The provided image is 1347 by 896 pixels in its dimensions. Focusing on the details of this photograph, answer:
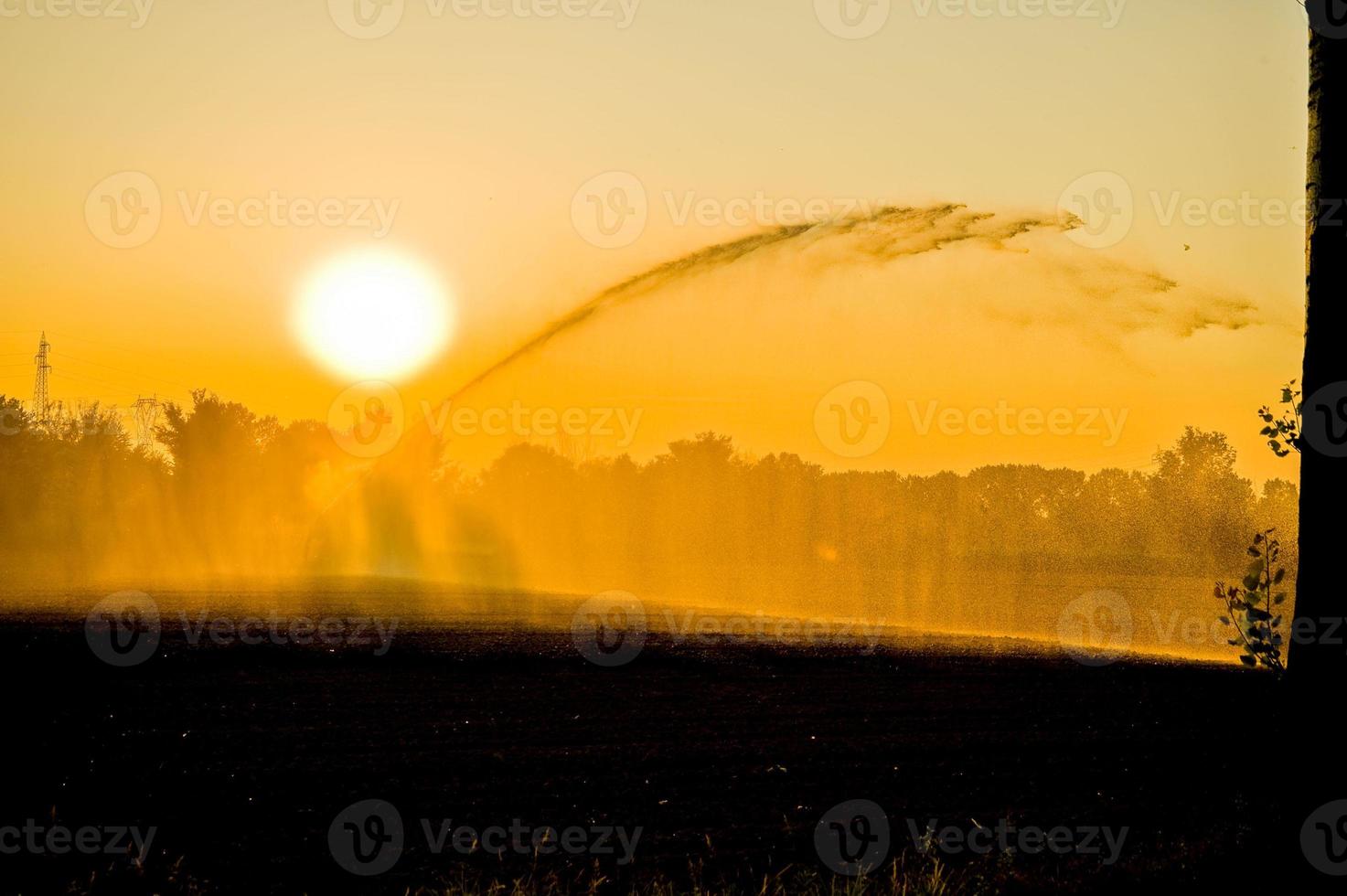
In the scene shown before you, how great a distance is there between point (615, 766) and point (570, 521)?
130741mm

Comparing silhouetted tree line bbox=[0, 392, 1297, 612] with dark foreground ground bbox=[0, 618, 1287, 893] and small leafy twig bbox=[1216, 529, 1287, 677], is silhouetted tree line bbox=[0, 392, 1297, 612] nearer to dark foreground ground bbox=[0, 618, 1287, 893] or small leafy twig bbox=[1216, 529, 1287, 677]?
dark foreground ground bbox=[0, 618, 1287, 893]

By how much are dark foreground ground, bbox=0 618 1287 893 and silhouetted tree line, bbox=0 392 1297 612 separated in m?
66.1

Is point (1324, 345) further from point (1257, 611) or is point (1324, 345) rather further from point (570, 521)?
point (570, 521)

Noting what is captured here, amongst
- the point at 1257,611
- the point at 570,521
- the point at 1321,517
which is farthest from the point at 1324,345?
the point at 570,521

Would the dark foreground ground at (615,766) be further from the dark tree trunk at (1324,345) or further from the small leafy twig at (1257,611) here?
the small leafy twig at (1257,611)

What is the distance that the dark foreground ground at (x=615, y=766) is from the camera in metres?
10.8

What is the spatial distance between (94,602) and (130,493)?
68.7m

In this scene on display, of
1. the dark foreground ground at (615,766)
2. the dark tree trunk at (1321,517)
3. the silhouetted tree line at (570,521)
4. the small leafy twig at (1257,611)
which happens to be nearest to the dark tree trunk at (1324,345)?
the dark tree trunk at (1321,517)

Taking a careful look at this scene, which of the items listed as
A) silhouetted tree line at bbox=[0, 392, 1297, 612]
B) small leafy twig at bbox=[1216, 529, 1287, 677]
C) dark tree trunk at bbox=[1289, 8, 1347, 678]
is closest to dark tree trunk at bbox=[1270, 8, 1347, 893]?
dark tree trunk at bbox=[1289, 8, 1347, 678]

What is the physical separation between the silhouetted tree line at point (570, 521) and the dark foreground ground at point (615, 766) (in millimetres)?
66100

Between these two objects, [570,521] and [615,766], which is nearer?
[615,766]

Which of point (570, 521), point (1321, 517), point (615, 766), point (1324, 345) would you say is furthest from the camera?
point (570, 521)

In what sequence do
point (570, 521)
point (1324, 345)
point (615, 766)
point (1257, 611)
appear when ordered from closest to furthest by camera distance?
point (1324, 345)
point (1257, 611)
point (615, 766)
point (570, 521)

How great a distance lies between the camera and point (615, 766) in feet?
56.0
